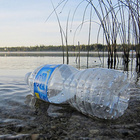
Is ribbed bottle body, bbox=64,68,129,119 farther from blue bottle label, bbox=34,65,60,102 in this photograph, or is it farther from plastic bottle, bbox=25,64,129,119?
blue bottle label, bbox=34,65,60,102

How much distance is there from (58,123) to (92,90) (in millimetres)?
433

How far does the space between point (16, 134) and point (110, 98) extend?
2.47 feet

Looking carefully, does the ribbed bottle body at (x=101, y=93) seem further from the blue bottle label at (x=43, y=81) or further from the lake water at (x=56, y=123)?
the blue bottle label at (x=43, y=81)

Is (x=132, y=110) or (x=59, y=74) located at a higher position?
(x=59, y=74)

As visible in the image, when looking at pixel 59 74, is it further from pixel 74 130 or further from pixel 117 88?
pixel 74 130

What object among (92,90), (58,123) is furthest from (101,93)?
(58,123)

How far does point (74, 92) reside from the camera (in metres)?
1.55

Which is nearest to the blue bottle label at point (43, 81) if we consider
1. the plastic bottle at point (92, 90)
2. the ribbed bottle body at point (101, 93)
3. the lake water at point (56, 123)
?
the plastic bottle at point (92, 90)

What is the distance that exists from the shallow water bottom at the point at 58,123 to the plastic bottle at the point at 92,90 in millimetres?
66

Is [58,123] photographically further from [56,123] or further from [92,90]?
[92,90]

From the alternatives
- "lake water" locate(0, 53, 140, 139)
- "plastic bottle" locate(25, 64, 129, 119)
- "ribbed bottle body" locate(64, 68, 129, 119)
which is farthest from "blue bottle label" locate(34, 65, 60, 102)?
"ribbed bottle body" locate(64, 68, 129, 119)

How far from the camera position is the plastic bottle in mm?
1366

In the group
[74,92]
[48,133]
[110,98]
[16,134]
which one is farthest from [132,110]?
[16,134]

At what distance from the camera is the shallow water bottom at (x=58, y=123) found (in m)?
1.00
